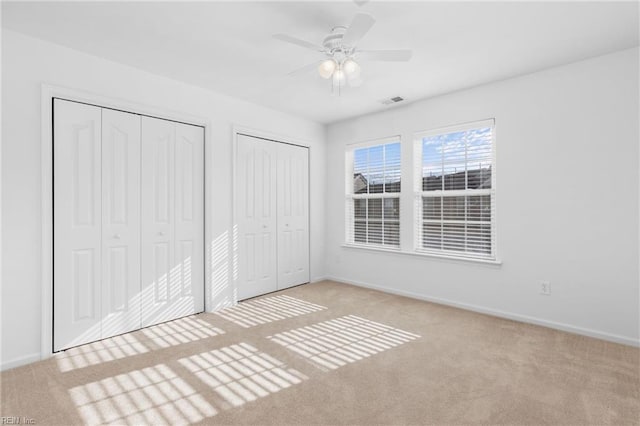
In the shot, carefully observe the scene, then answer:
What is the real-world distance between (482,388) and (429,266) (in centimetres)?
208

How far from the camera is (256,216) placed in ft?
14.4

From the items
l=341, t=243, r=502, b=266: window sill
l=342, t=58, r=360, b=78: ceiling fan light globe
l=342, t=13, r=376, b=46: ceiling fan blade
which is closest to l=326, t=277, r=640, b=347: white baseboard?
l=341, t=243, r=502, b=266: window sill

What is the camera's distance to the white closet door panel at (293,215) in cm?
474

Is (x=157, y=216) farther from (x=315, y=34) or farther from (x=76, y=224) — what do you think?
(x=315, y=34)

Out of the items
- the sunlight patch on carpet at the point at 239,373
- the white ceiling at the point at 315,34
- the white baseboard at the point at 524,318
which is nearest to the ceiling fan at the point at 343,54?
the white ceiling at the point at 315,34

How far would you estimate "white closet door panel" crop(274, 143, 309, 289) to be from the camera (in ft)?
15.6

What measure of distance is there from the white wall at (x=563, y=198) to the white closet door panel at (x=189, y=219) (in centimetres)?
283

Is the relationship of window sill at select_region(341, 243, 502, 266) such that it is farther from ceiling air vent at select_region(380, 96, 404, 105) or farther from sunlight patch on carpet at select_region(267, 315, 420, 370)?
ceiling air vent at select_region(380, 96, 404, 105)

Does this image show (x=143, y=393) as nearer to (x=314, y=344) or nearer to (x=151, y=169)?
(x=314, y=344)

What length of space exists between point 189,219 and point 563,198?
3.85 meters

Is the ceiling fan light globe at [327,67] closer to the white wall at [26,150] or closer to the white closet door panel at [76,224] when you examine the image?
the white wall at [26,150]

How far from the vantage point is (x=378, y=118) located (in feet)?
15.4

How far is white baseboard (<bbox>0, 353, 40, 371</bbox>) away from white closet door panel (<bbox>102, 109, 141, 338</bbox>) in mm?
494

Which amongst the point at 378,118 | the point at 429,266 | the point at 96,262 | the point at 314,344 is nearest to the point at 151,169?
the point at 96,262
